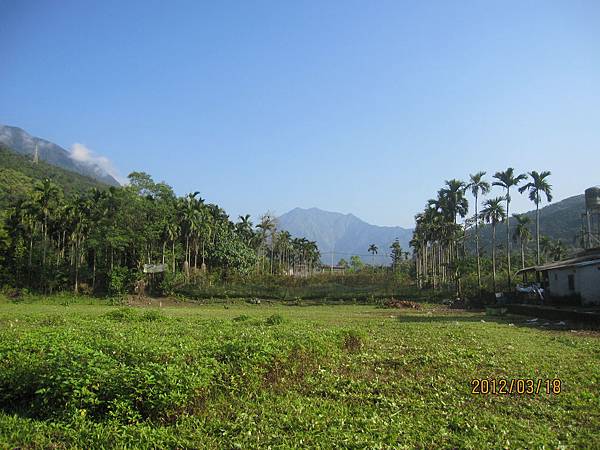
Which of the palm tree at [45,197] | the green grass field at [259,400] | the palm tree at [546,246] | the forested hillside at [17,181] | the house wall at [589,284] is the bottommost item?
the green grass field at [259,400]

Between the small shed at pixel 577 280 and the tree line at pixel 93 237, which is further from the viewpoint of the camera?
the tree line at pixel 93 237

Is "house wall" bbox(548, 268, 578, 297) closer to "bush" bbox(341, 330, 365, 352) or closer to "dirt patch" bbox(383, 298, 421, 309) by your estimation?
"dirt patch" bbox(383, 298, 421, 309)

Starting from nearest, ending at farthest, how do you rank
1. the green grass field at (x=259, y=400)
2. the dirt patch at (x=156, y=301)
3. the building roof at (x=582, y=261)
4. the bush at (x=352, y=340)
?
the green grass field at (x=259, y=400)
the bush at (x=352, y=340)
the building roof at (x=582, y=261)
the dirt patch at (x=156, y=301)

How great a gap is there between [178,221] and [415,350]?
172 feet

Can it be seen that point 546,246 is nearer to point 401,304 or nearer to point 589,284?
point 401,304

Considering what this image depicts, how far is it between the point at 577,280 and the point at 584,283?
60 cm

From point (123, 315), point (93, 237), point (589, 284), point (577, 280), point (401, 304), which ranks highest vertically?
point (93, 237)

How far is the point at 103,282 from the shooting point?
182 ft

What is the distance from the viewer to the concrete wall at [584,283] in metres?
25.3

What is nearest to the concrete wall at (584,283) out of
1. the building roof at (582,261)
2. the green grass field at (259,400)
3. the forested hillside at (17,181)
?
the building roof at (582,261)

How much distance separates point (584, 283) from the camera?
2595 cm

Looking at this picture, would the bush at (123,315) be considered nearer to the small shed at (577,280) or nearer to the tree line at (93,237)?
the small shed at (577,280)

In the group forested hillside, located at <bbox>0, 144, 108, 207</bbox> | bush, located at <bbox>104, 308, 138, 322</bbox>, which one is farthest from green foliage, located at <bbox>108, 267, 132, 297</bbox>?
bush, located at <bbox>104, 308, 138, 322</bbox>

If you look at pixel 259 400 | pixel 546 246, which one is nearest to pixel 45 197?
pixel 259 400
